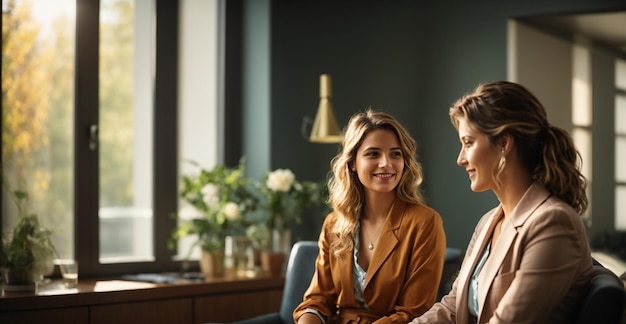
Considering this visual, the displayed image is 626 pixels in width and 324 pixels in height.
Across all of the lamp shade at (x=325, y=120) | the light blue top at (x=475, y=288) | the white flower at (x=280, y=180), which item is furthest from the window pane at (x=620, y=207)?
the light blue top at (x=475, y=288)

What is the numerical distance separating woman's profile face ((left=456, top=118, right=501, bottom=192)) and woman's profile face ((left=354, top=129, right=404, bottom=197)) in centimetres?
76

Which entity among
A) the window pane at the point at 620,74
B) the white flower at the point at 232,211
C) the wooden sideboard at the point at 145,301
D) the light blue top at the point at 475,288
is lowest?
the wooden sideboard at the point at 145,301

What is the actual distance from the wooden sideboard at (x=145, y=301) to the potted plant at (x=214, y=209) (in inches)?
8.6

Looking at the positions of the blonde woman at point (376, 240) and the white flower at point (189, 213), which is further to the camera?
the white flower at point (189, 213)

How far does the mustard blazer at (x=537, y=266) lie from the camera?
79.6 inches

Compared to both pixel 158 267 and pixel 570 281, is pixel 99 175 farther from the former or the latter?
pixel 570 281

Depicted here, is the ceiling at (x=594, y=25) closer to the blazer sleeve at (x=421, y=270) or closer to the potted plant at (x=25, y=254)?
the blazer sleeve at (x=421, y=270)

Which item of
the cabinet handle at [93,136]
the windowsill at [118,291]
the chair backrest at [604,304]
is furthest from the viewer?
the cabinet handle at [93,136]

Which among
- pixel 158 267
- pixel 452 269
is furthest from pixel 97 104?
pixel 452 269

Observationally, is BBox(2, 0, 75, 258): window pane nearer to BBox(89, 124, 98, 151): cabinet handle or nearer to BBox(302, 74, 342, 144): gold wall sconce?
BBox(89, 124, 98, 151): cabinet handle

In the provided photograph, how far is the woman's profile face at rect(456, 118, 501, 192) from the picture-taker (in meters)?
2.21

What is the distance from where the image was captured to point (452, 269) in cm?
403

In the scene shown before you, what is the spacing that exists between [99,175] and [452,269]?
1.95 m

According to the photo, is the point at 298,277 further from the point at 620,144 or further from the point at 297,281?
the point at 620,144
